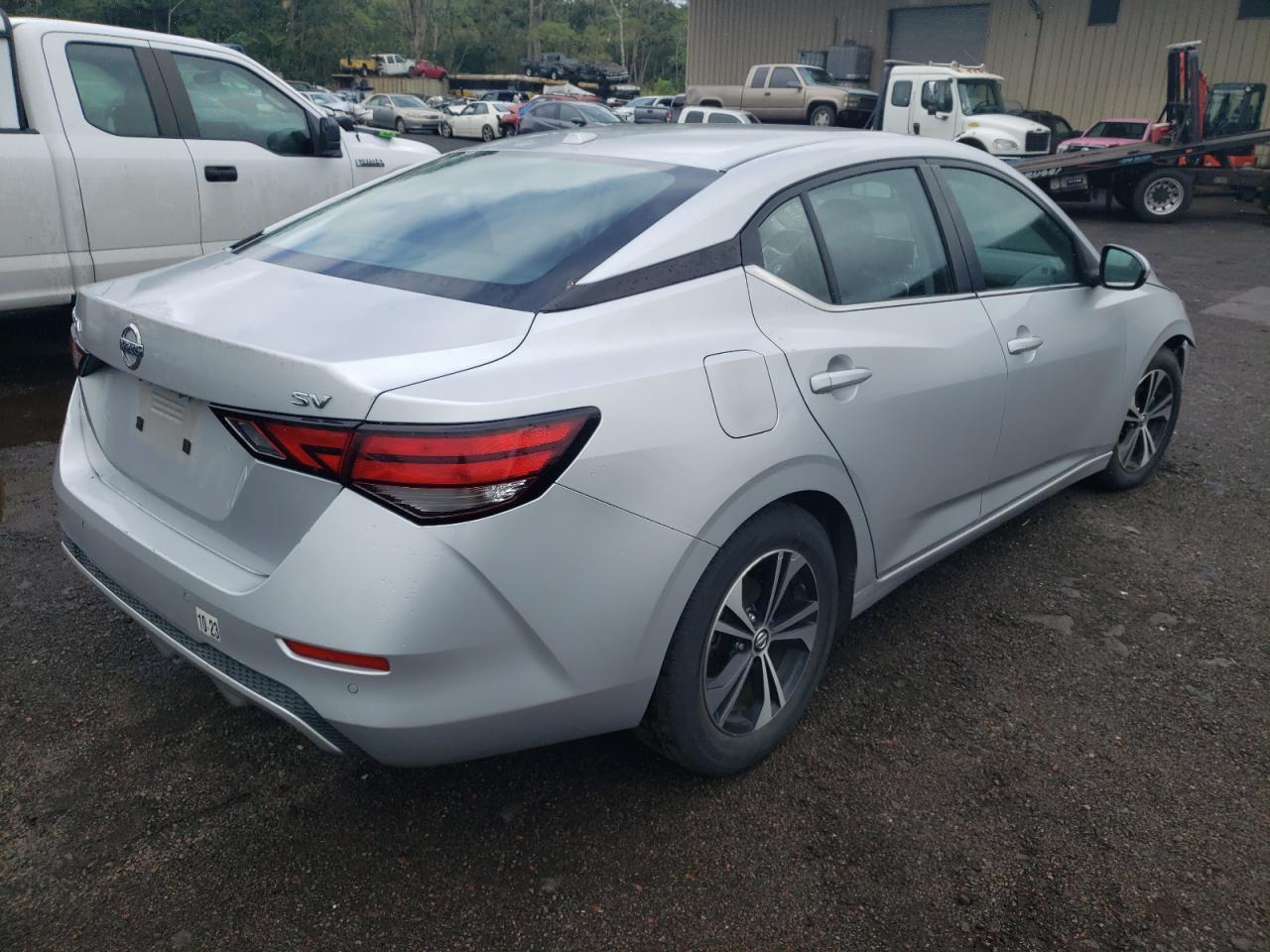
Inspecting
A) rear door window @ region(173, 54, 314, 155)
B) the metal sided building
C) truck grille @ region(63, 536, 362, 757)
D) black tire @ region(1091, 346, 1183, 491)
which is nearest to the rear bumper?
truck grille @ region(63, 536, 362, 757)

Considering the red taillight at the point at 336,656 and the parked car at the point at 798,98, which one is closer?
the red taillight at the point at 336,656

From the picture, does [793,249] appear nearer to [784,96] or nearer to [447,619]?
[447,619]

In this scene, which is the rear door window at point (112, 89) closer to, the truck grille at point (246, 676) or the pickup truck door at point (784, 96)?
the truck grille at point (246, 676)

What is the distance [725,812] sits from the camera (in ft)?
8.36

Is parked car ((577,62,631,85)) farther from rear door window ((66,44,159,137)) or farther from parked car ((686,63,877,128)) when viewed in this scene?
rear door window ((66,44,159,137))

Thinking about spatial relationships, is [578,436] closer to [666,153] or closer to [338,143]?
[666,153]

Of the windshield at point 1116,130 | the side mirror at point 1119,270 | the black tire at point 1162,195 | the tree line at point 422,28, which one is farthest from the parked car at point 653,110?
the side mirror at point 1119,270

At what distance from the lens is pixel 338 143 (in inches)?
262

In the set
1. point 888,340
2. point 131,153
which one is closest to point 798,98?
point 131,153

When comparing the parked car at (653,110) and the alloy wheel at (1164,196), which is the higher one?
the parked car at (653,110)

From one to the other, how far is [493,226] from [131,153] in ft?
13.2

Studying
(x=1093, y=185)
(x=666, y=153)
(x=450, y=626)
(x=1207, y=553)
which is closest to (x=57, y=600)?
(x=450, y=626)

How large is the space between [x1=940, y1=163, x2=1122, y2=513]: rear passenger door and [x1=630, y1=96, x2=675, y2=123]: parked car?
2471 centimetres

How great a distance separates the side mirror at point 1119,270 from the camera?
3824mm
